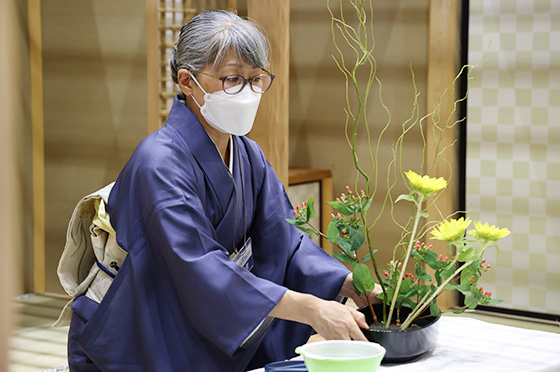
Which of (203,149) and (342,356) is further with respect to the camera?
(203,149)

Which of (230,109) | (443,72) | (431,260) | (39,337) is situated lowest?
(39,337)

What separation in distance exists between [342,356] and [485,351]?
1.39ft

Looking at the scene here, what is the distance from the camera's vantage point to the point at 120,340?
5.95 feet

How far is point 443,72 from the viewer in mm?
4219

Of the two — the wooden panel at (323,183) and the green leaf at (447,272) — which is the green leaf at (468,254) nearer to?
the green leaf at (447,272)

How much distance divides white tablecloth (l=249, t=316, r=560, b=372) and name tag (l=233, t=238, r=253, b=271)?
1.75ft

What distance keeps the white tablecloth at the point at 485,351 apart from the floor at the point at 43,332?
1979 mm

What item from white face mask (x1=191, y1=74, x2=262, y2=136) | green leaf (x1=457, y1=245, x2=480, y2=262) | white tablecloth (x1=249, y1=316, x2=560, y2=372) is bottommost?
white tablecloth (x1=249, y1=316, x2=560, y2=372)

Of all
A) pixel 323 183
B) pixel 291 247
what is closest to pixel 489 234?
pixel 291 247

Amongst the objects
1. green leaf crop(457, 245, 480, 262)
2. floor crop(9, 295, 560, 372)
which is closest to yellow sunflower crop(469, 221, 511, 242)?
green leaf crop(457, 245, 480, 262)

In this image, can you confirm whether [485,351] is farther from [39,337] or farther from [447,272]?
[39,337]

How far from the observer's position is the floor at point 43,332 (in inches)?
133

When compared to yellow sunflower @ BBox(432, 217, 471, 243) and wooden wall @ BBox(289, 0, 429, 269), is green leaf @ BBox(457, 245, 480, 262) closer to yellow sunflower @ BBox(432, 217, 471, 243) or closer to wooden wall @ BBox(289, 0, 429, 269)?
yellow sunflower @ BBox(432, 217, 471, 243)

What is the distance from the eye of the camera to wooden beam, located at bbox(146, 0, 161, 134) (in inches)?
165
